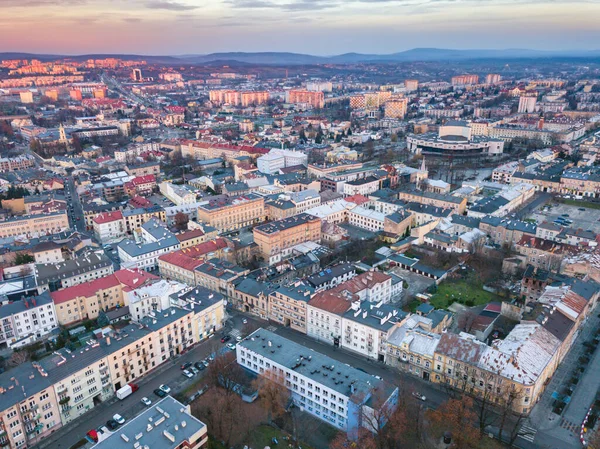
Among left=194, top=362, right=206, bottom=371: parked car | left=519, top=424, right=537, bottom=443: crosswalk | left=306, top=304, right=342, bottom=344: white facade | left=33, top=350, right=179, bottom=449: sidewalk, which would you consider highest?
left=306, top=304, right=342, bottom=344: white facade

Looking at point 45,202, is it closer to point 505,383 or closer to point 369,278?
point 369,278

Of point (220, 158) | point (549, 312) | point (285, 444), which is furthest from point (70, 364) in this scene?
point (220, 158)

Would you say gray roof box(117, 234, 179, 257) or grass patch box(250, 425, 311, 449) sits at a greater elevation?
gray roof box(117, 234, 179, 257)

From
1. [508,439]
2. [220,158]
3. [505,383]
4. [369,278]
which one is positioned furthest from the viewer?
[220,158]

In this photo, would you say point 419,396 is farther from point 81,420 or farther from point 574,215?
point 574,215

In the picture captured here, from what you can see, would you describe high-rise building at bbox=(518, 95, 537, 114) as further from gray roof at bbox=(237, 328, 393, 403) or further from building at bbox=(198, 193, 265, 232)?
gray roof at bbox=(237, 328, 393, 403)

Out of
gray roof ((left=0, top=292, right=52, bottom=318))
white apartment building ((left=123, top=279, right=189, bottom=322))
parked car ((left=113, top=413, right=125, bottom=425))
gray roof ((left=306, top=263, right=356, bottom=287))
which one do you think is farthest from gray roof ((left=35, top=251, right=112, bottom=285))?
gray roof ((left=306, top=263, right=356, bottom=287))

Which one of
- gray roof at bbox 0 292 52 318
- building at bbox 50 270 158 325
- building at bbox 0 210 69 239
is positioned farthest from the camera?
building at bbox 0 210 69 239
